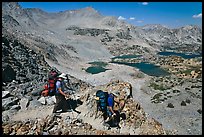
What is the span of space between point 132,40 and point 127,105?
148 metres

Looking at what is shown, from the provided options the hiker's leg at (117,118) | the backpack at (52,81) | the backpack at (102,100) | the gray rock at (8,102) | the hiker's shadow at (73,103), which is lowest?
the hiker's leg at (117,118)

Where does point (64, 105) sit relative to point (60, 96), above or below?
below

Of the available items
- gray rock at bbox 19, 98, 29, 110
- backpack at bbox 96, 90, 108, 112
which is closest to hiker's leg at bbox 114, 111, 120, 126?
backpack at bbox 96, 90, 108, 112

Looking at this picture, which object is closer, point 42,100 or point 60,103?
point 60,103

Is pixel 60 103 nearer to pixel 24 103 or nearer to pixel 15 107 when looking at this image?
pixel 15 107

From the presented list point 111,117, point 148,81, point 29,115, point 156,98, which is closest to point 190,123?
point 156,98

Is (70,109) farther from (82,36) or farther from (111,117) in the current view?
(82,36)

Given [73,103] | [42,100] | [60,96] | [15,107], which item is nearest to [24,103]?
[15,107]

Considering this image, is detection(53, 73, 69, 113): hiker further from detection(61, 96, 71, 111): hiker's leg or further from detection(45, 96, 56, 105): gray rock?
detection(45, 96, 56, 105): gray rock

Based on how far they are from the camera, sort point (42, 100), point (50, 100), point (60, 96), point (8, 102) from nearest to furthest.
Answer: point (60, 96) < point (8, 102) < point (50, 100) < point (42, 100)

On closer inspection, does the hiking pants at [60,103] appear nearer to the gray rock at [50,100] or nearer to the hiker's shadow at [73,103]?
the hiker's shadow at [73,103]

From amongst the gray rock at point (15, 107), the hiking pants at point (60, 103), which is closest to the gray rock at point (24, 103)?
the gray rock at point (15, 107)

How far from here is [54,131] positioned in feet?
37.9

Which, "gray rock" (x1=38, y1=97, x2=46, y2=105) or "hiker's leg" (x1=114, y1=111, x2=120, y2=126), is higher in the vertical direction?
"gray rock" (x1=38, y1=97, x2=46, y2=105)
